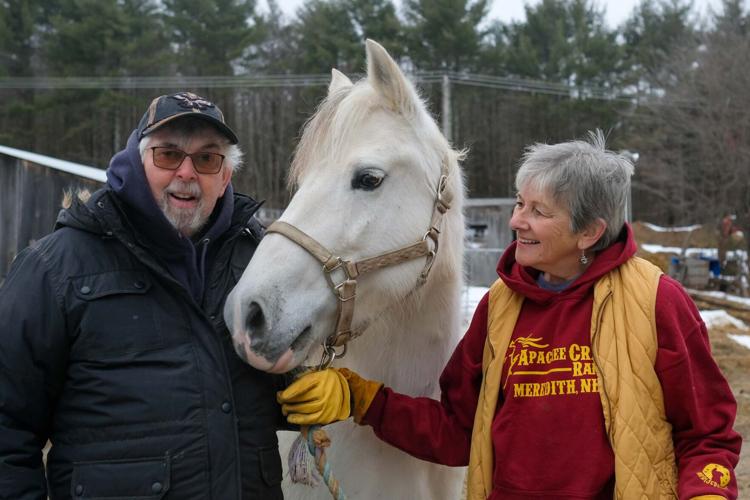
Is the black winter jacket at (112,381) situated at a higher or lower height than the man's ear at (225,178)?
lower

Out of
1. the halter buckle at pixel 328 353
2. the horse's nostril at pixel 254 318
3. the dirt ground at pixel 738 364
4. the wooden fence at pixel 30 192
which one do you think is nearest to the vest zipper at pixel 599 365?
the halter buckle at pixel 328 353

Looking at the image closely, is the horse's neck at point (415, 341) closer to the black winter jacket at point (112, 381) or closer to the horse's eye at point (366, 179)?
the horse's eye at point (366, 179)

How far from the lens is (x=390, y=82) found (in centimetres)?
215

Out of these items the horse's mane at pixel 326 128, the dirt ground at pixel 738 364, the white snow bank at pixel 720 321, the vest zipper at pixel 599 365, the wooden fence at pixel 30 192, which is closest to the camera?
the vest zipper at pixel 599 365

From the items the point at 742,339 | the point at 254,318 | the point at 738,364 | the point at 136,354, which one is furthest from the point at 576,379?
the point at 742,339

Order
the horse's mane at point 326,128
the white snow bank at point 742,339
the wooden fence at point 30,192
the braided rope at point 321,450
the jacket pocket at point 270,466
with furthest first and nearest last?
the wooden fence at point 30,192 < the white snow bank at point 742,339 < the horse's mane at point 326,128 < the braided rope at point 321,450 < the jacket pocket at point 270,466

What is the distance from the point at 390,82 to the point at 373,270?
2.07ft

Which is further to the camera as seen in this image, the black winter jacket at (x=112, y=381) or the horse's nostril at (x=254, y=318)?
the horse's nostril at (x=254, y=318)

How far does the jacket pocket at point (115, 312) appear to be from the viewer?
1669 millimetres

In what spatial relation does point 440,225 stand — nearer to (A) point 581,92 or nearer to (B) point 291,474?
(B) point 291,474

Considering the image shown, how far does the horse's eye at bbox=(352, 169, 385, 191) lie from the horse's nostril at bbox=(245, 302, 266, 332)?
1.66 feet

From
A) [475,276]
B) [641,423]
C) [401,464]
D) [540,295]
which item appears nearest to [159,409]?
Result: [401,464]

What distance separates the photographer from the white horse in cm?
178

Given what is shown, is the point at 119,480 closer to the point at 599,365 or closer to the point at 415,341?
A: the point at 415,341
